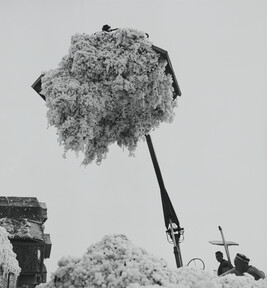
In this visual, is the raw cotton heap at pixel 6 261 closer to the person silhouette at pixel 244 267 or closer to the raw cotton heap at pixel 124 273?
the raw cotton heap at pixel 124 273

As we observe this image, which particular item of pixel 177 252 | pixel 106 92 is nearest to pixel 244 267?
pixel 177 252

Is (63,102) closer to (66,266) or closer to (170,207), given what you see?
(170,207)

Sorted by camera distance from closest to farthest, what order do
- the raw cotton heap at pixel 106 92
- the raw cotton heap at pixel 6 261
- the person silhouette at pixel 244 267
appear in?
1. the raw cotton heap at pixel 6 261
2. the person silhouette at pixel 244 267
3. the raw cotton heap at pixel 106 92

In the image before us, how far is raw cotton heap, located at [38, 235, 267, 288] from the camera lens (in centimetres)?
299

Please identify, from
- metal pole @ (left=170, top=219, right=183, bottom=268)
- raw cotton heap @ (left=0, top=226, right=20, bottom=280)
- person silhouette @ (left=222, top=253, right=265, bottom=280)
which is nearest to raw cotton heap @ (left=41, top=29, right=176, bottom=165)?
metal pole @ (left=170, top=219, right=183, bottom=268)

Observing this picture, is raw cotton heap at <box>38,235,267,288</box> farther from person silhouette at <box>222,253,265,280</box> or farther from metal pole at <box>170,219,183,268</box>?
metal pole at <box>170,219,183,268</box>

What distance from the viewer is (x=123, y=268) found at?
306 cm

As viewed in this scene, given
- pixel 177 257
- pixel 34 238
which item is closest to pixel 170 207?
pixel 177 257

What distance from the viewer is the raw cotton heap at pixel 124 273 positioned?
299cm

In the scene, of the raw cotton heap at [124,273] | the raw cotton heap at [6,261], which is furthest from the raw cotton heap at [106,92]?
the raw cotton heap at [124,273]

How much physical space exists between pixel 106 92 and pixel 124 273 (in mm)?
4556

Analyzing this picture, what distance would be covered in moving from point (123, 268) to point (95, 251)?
0.35 m

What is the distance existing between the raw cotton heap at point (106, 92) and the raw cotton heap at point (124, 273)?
147 inches

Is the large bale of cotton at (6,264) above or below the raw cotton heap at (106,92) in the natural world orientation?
below
